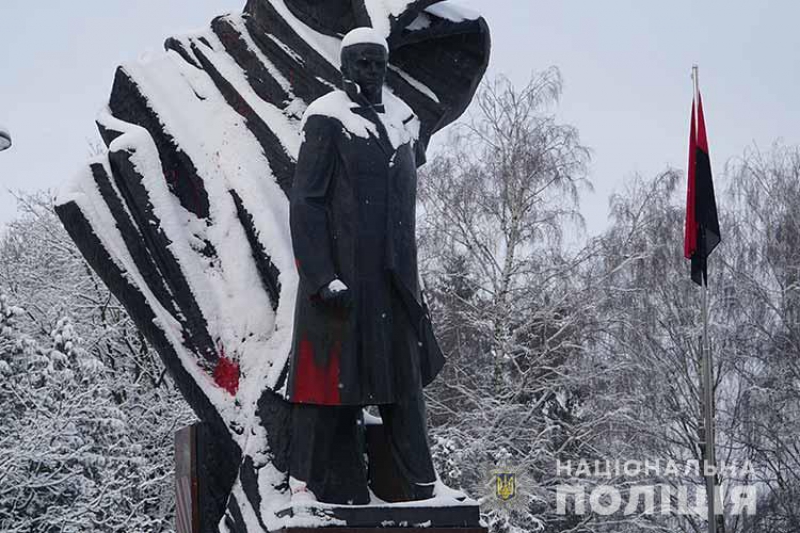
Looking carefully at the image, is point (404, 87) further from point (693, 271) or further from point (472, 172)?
point (472, 172)

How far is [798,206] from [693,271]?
8424mm

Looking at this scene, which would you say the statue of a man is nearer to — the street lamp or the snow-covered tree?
the street lamp

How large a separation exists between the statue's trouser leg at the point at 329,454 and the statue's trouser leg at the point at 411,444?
0.17 metres

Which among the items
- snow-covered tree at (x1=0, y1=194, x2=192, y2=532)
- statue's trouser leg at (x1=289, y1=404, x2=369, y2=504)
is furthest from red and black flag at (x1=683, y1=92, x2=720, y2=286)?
statue's trouser leg at (x1=289, y1=404, x2=369, y2=504)

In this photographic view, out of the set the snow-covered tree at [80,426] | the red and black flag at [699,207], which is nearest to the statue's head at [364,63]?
the red and black flag at [699,207]

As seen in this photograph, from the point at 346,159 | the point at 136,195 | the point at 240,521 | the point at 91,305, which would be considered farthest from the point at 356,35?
the point at 91,305

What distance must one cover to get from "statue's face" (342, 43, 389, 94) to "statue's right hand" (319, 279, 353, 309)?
3.06 ft

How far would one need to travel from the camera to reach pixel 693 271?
1371cm

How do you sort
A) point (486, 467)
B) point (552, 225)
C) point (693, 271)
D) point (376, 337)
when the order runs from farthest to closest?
point (552, 225) → point (486, 467) → point (693, 271) → point (376, 337)

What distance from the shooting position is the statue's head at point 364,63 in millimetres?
5695

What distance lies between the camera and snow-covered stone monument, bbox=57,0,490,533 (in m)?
5.46

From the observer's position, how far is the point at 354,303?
5.45 meters

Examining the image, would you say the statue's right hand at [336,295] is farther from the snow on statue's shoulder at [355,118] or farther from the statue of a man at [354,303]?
the snow on statue's shoulder at [355,118]

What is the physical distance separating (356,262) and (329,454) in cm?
82
